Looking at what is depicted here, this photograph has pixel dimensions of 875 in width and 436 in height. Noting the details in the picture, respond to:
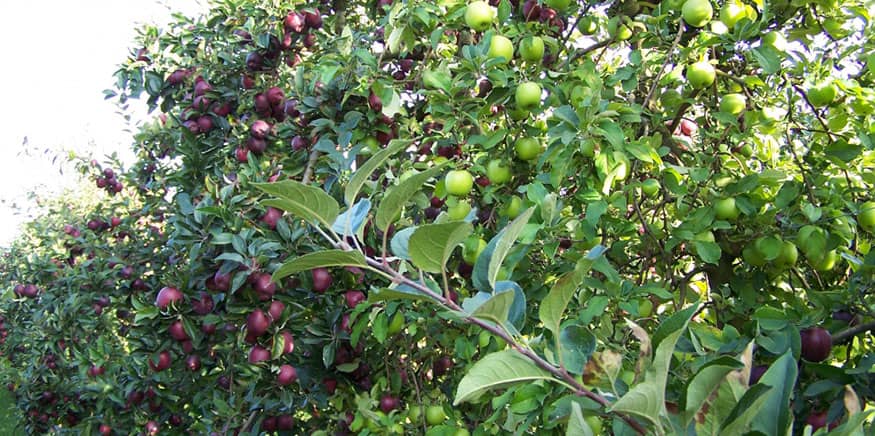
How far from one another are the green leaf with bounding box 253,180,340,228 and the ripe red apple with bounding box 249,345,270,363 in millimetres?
1374

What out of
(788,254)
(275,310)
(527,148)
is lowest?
(275,310)

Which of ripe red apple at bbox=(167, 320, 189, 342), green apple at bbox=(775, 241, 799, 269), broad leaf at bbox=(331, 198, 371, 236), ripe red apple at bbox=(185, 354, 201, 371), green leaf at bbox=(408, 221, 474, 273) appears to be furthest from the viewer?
ripe red apple at bbox=(185, 354, 201, 371)

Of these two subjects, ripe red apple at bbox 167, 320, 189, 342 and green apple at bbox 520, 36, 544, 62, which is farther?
ripe red apple at bbox 167, 320, 189, 342

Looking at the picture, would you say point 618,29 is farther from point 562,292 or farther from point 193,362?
point 193,362

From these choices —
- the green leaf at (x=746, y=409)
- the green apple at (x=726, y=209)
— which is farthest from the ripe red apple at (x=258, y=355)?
the green leaf at (x=746, y=409)

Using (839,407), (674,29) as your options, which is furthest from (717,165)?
(839,407)

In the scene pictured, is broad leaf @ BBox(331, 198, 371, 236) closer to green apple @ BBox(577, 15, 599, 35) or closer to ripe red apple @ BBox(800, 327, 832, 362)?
ripe red apple @ BBox(800, 327, 832, 362)

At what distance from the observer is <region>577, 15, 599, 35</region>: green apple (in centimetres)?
183

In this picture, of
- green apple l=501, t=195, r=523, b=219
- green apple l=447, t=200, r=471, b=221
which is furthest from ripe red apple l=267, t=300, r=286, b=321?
green apple l=501, t=195, r=523, b=219

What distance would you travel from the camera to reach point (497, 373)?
0.55m

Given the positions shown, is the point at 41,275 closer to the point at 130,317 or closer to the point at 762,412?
the point at 130,317

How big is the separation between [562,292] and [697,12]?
1121 millimetres

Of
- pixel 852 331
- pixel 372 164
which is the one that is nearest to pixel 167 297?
pixel 372 164

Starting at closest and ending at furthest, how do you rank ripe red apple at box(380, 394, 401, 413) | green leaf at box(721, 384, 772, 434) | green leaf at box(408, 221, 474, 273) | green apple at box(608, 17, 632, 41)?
green leaf at box(721, 384, 772, 434)
green leaf at box(408, 221, 474, 273)
green apple at box(608, 17, 632, 41)
ripe red apple at box(380, 394, 401, 413)
